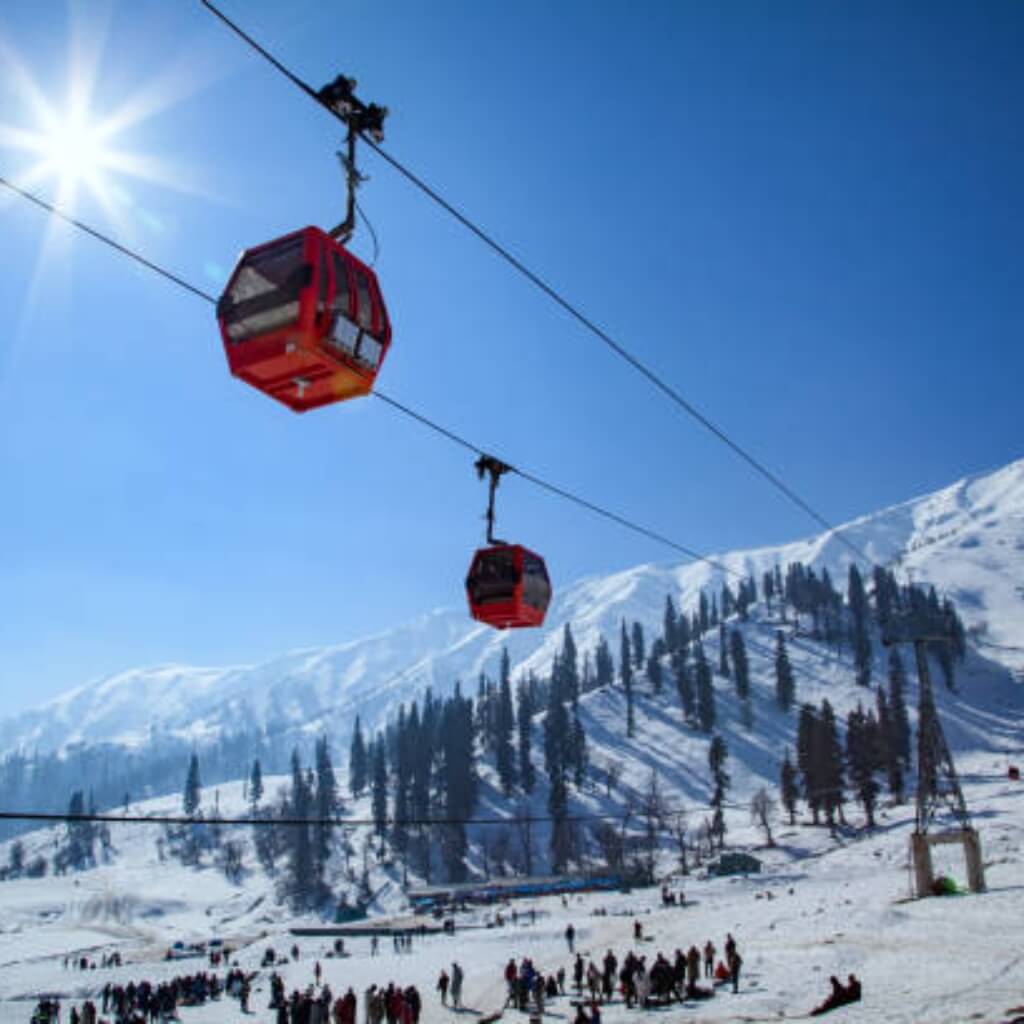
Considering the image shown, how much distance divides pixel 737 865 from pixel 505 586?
68.0 metres

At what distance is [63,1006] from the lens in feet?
143

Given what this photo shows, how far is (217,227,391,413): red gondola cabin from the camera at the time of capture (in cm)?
929

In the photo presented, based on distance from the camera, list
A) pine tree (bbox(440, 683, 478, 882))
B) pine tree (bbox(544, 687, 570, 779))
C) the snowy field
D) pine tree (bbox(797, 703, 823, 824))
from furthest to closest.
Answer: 1. pine tree (bbox(544, 687, 570, 779))
2. pine tree (bbox(440, 683, 478, 882))
3. pine tree (bbox(797, 703, 823, 824))
4. the snowy field

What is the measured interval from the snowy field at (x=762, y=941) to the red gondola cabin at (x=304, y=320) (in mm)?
15961

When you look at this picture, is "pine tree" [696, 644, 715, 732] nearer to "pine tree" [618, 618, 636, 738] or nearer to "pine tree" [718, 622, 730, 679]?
"pine tree" [618, 618, 636, 738]

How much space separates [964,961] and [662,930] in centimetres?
2270

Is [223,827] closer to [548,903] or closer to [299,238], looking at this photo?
[548,903]

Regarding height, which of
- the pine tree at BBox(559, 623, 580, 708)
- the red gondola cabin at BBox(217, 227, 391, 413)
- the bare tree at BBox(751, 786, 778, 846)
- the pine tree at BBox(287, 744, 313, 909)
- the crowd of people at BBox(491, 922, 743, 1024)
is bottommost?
the pine tree at BBox(287, 744, 313, 909)

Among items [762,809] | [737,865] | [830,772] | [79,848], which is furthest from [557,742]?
[79,848]

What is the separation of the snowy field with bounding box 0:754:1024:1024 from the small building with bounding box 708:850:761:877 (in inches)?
92.4

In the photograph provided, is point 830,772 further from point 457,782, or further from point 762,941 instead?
point 762,941

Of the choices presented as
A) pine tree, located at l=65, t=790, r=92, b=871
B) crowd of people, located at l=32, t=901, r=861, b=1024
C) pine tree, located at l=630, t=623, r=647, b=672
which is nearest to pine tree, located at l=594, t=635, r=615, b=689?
pine tree, located at l=630, t=623, r=647, b=672

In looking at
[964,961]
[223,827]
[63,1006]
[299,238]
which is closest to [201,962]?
[63,1006]

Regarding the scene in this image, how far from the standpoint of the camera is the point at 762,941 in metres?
35.8
